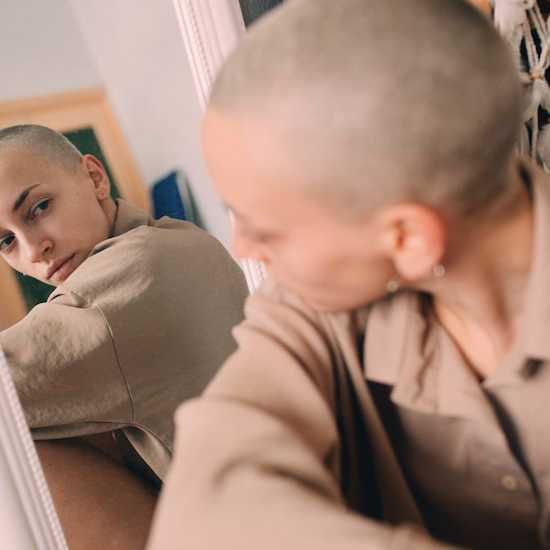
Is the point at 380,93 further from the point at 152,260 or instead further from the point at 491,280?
the point at 152,260

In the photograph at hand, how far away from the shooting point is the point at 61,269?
89 centimetres

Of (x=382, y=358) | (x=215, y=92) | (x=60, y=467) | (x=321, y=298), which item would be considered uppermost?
(x=215, y=92)

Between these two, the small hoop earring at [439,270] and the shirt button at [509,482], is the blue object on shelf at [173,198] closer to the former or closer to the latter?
the small hoop earring at [439,270]

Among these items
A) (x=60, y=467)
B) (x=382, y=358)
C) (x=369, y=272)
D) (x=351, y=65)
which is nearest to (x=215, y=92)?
(x=351, y=65)

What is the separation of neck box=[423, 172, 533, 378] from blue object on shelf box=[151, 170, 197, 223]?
460 mm

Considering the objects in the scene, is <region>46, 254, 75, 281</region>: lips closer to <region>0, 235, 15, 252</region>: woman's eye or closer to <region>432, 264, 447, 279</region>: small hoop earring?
<region>0, 235, 15, 252</region>: woman's eye

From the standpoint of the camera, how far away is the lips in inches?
34.9

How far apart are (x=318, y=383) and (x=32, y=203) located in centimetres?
53

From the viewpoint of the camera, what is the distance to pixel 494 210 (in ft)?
2.15

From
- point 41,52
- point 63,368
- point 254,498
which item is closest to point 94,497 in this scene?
point 63,368

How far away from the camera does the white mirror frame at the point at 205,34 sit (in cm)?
94

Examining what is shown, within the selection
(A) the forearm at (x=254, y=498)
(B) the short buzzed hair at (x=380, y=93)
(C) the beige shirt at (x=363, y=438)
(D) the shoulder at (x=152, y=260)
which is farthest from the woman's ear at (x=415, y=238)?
(D) the shoulder at (x=152, y=260)

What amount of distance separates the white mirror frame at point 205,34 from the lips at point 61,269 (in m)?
0.34

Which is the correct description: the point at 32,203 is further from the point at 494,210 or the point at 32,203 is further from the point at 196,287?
the point at 494,210
